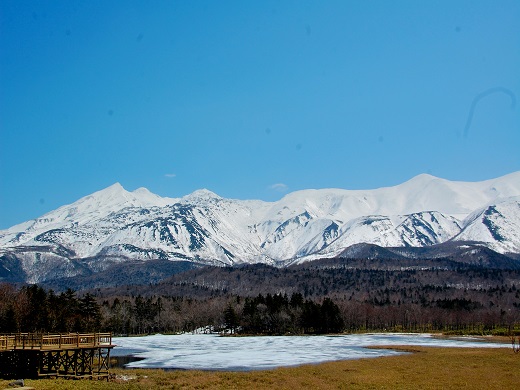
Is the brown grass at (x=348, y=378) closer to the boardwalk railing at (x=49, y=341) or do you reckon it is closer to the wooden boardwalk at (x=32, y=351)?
the boardwalk railing at (x=49, y=341)

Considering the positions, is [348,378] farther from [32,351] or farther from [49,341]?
[49,341]

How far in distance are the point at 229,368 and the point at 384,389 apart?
32.5 m

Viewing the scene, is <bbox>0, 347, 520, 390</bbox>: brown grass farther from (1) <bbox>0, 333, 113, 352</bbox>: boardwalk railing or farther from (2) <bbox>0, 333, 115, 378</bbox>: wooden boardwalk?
(2) <bbox>0, 333, 115, 378</bbox>: wooden boardwalk

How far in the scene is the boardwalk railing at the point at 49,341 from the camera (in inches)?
2502

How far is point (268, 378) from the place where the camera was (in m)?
64.8

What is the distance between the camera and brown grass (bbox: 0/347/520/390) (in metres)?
57.2

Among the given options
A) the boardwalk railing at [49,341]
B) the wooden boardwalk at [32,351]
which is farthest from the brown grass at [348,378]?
the wooden boardwalk at [32,351]

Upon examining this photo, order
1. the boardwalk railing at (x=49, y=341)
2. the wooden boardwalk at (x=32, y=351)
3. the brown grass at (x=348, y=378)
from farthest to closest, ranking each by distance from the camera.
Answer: the boardwalk railing at (x=49, y=341) < the wooden boardwalk at (x=32, y=351) < the brown grass at (x=348, y=378)

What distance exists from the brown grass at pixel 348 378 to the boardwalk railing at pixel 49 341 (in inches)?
232

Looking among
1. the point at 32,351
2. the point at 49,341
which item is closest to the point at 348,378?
the point at 32,351

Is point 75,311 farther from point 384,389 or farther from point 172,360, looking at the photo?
point 384,389

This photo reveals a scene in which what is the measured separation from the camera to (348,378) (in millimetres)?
64875

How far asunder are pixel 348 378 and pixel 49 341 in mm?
37666

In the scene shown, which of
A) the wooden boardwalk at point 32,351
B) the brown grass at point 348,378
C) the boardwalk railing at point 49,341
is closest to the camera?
the brown grass at point 348,378
